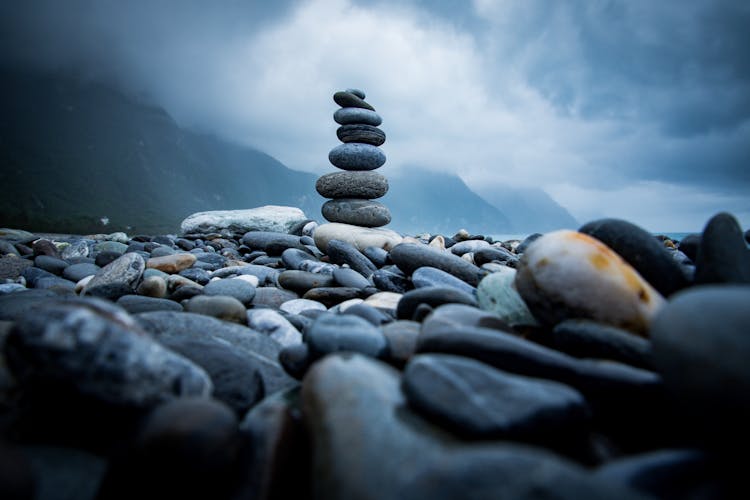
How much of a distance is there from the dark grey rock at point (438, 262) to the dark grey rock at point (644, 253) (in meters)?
2.18

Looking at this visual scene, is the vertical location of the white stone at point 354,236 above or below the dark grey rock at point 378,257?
above

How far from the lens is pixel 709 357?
1183mm

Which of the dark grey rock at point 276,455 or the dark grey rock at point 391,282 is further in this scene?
the dark grey rock at point 391,282

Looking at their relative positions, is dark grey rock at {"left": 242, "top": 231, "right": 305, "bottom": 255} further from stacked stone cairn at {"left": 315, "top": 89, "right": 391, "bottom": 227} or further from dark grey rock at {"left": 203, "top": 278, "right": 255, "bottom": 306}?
dark grey rock at {"left": 203, "top": 278, "right": 255, "bottom": 306}

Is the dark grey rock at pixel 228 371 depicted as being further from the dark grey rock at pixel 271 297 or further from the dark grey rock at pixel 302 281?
the dark grey rock at pixel 302 281

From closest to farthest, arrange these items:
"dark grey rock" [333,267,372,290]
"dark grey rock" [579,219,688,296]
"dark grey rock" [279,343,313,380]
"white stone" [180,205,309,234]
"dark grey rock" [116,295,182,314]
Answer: "dark grey rock" [279,343,313,380] → "dark grey rock" [579,219,688,296] → "dark grey rock" [116,295,182,314] → "dark grey rock" [333,267,372,290] → "white stone" [180,205,309,234]

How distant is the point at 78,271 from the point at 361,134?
6493 millimetres

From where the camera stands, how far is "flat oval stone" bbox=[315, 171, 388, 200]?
869 cm

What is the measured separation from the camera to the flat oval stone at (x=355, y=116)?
29.4ft

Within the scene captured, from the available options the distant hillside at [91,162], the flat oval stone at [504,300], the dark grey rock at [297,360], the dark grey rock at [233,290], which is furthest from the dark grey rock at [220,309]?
the distant hillside at [91,162]

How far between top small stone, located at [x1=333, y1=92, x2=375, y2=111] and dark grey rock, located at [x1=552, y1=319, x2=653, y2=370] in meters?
8.44

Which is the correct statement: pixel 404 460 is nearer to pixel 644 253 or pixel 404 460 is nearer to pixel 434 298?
pixel 434 298

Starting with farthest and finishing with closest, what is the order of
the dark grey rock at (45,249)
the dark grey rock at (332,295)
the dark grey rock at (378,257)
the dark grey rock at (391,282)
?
the dark grey rock at (45,249) < the dark grey rock at (378,257) < the dark grey rock at (391,282) < the dark grey rock at (332,295)

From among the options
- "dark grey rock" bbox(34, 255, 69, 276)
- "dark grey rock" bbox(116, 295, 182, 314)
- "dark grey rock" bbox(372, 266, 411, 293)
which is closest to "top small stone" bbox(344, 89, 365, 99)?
"dark grey rock" bbox(372, 266, 411, 293)
